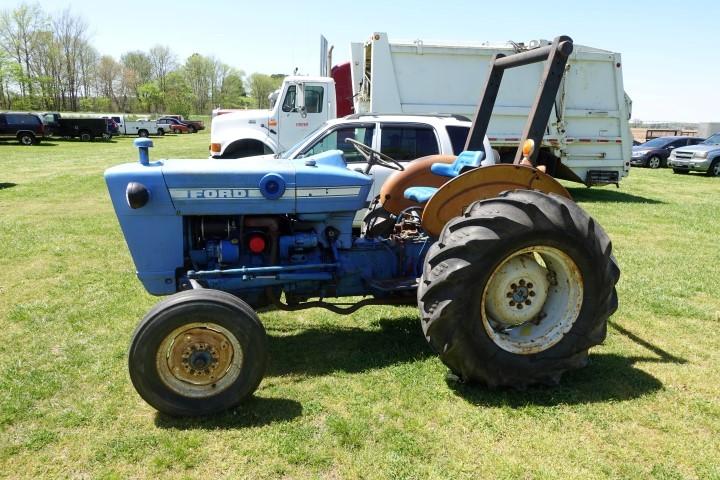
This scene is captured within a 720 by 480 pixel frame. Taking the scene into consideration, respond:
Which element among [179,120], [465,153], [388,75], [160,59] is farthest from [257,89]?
[465,153]

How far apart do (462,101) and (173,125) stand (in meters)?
38.8

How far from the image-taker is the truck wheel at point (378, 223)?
14.3 ft

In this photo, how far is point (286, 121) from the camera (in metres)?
10.8

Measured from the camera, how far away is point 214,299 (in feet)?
9.58

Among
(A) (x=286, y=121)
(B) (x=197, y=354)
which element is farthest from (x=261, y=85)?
(B) (x=197, y=354)

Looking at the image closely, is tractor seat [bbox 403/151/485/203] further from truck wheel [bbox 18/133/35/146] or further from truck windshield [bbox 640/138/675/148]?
truck wheel [bbox 18/133/35/146]

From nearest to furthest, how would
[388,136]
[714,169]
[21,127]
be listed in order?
[388,136], [714,169], [21,127]

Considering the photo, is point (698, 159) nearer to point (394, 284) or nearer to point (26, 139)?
point (394, 284)

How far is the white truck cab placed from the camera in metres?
10.7

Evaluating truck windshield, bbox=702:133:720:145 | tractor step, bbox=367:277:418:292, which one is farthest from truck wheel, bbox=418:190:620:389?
truck windshield, bbox=702:133:720:145

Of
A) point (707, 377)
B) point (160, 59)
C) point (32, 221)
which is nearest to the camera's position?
point (707, 377)

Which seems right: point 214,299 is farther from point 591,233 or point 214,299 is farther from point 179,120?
point 179,120

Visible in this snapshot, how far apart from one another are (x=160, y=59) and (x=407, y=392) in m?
81.0

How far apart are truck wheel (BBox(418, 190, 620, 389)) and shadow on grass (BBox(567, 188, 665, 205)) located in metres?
9.40
